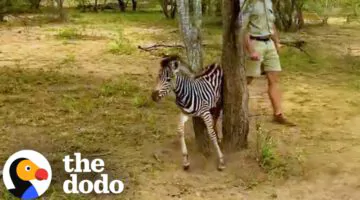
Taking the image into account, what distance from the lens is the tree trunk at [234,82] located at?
5.16 meters

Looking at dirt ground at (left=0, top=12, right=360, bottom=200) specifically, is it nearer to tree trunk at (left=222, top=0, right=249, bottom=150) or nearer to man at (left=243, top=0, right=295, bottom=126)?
tree trunk at (left=222, top=0, right=249, bottom=150)

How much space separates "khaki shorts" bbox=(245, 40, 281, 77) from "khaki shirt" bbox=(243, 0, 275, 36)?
12 centimetres

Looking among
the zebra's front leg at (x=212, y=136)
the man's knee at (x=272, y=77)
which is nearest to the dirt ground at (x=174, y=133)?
the zebra's front leg at (x=212, y=136)

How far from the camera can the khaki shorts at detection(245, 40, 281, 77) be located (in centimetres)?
625

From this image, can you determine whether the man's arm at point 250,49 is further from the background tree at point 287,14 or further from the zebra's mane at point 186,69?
the background tree at point 287,14

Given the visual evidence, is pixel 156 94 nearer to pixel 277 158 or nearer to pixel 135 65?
pixel 277 158

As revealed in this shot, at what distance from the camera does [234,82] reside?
530cm

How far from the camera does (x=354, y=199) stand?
4656 millimetres

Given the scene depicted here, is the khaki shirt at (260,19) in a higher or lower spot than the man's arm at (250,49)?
higher

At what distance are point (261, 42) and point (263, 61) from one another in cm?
22

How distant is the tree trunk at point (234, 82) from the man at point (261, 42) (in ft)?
2.92

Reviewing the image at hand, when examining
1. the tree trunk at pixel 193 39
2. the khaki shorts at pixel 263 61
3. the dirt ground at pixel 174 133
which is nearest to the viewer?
the dirt ground at pixel 174 133

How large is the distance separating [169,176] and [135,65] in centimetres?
579

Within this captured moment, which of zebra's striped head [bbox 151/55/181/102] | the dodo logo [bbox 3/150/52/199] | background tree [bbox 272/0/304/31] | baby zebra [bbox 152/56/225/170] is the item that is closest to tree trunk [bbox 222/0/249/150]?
baby zebra [bbox 152/56/225/170]
